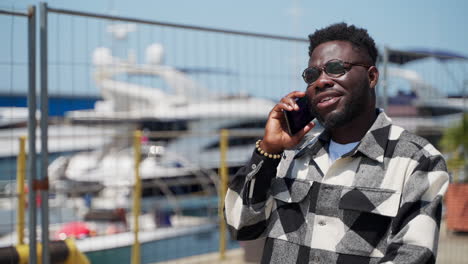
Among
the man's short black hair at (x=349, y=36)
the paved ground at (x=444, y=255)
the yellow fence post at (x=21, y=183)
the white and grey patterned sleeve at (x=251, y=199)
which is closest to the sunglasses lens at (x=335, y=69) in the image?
the man's short black hair at (x=349, y=36)

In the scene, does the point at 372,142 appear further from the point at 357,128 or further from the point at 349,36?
the point at 349,36

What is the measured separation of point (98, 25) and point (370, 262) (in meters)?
2.55

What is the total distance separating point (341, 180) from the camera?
1.72 m

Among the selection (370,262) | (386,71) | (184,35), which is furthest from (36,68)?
(386,71)

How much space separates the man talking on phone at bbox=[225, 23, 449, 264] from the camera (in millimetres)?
1561

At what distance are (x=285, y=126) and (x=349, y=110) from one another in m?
0.24

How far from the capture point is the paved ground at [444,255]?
542 cm

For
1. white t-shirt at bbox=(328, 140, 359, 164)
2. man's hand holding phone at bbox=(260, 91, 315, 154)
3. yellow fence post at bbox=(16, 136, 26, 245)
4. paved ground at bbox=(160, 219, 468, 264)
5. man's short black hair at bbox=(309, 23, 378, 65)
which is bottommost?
paved ground at bbox=(160, 219, 468, 264)

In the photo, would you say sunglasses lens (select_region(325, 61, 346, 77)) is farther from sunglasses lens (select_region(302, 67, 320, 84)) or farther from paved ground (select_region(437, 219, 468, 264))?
paved ground (select_region(437, 219, 468, 264))

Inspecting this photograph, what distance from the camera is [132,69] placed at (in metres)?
4.38

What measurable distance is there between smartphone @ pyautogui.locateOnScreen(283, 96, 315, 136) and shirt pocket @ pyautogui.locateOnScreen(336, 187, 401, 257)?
314 millimetres

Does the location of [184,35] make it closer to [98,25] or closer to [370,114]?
[98,25]

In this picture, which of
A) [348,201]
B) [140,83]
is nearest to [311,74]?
[348,201]

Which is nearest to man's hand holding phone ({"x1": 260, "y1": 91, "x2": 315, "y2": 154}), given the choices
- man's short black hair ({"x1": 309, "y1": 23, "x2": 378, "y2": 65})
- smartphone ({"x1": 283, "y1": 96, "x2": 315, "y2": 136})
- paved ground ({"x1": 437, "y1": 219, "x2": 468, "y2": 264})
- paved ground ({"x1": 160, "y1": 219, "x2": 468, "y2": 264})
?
smartphone ({"x1": 283, "y1": 96, "x2": 315, "y2": 136})
